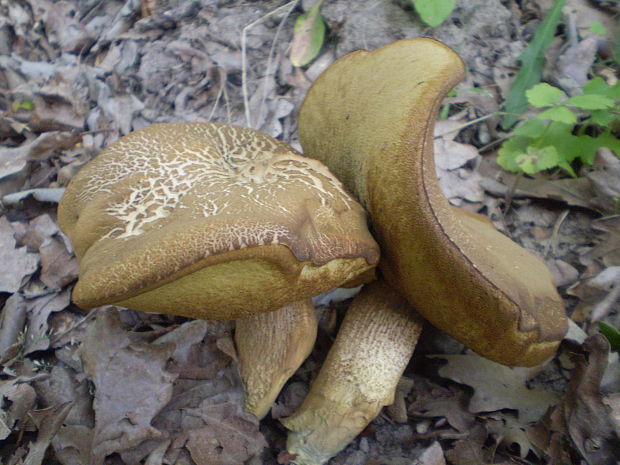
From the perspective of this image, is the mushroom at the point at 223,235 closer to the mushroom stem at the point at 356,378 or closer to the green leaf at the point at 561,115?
the mushroom stem at the point at 356,378

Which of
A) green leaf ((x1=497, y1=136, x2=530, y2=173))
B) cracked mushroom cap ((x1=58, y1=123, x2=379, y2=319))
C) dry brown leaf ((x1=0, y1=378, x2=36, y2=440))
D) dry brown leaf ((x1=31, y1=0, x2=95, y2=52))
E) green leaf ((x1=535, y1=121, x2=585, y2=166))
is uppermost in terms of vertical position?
cracked mushroom cap ((x1=58, y1=123, x2=379, y2=319))

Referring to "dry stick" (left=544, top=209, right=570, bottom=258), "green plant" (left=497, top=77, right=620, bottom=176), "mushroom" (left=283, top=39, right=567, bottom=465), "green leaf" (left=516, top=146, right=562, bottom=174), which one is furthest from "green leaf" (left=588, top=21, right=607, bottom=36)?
"mushroom" (left=283, top=39, right=567, bottom=465)

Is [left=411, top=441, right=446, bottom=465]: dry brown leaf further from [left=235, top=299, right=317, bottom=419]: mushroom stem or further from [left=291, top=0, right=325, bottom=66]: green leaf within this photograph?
[left=291, top=0, right=325, bottom=66]: green leaf

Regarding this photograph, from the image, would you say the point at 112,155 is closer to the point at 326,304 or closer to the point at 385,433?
the point at 326,304

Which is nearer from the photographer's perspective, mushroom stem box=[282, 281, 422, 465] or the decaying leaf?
the decaying leaf

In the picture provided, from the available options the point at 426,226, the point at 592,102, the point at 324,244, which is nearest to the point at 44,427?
the point at 324,244

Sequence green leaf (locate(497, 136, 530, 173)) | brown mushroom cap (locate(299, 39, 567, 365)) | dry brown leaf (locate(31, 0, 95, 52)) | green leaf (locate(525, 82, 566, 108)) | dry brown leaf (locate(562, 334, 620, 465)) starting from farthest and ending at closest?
dry brown leaf (locate(31, 0, 95, 52))
green leaf (locate(497, 136, 530, 173))
green leaf (locate(525, 82, 566, 108))
dry brown leaf (locate(562, 334, 620, 465))
brown mushroom cap (locate(299, 39, 567, 365))

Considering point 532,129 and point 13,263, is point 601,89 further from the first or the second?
point 13,263
